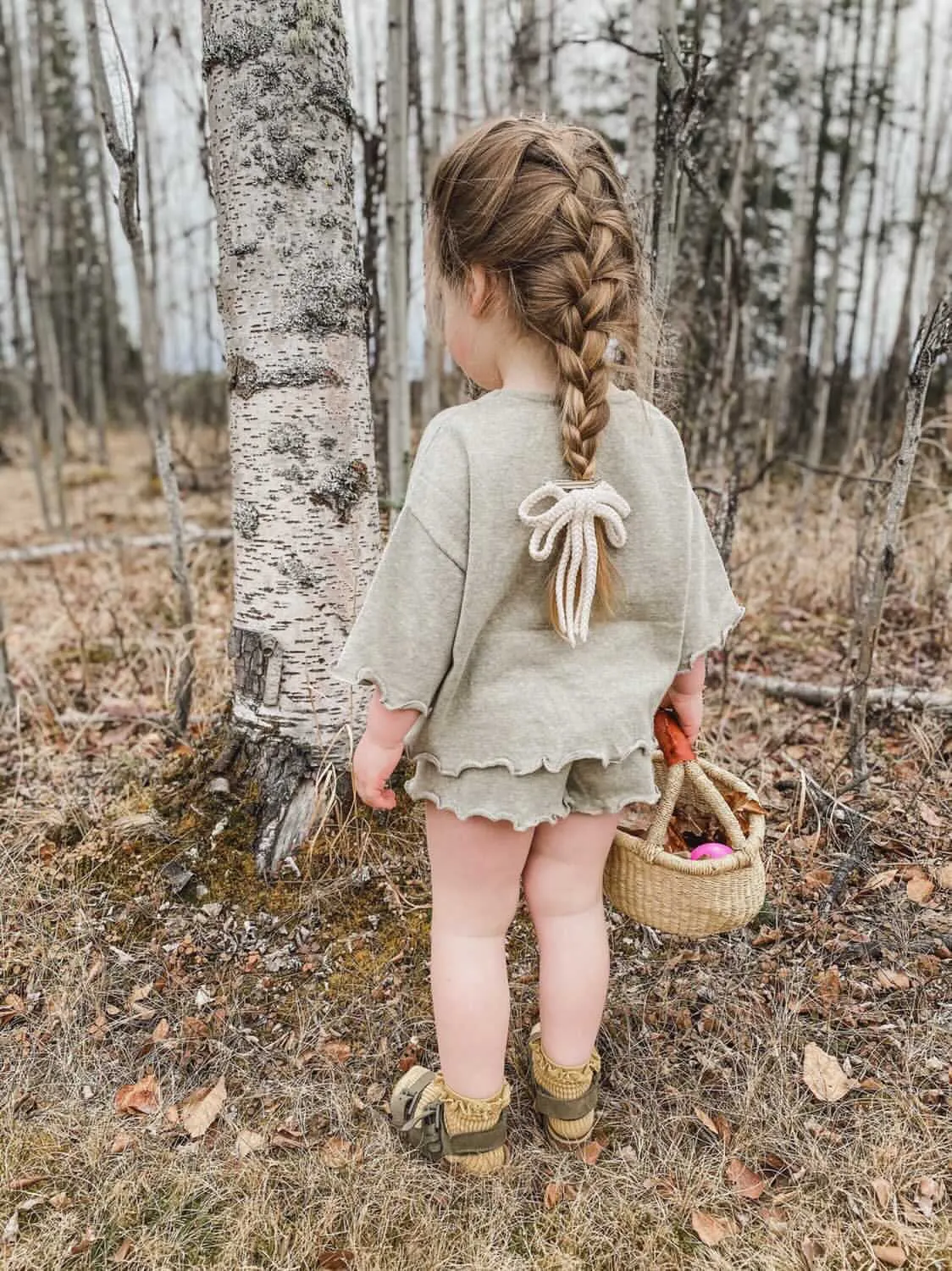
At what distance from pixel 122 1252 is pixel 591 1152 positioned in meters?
0.94

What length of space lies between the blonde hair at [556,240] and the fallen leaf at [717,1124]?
1.44 metres

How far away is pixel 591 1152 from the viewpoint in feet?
5.90

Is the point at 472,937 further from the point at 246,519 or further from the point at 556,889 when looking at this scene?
the point at 246,519

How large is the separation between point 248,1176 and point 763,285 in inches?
550

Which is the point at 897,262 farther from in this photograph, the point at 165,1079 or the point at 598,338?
the point at 165,1079

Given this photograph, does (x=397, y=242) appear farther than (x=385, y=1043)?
Yes

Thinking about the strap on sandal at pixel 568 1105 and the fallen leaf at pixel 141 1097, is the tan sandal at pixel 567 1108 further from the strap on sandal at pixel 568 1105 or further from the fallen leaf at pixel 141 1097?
the fallen leaf at pixel 141 1097

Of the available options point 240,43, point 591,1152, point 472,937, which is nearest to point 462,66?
point 240,43

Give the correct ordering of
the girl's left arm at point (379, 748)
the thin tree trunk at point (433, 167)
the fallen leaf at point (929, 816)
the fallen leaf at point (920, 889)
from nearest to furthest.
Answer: the girl's left arm at point (379, 748)
the fallen leaf at point (920, 889)
the fallen leaf at point (929, 816)
the thin tree trunk at point (433, 167)

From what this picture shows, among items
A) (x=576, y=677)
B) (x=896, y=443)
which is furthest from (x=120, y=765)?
(x=896, y=443)

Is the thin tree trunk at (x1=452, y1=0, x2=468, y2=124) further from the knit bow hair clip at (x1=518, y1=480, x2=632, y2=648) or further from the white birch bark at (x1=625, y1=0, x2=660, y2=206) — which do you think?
the knit bow hair clip at (x1=518, y1=480, x2=632, y2=648)

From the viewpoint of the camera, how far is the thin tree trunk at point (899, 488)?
2.27 m

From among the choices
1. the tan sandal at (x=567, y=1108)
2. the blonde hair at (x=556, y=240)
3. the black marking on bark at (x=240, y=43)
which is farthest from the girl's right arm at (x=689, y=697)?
the black marking on bark at (x=240, y=43)

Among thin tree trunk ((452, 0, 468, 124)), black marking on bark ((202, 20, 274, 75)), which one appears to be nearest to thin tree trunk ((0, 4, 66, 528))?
thin tree trunk ((452, 0, 468, 124))
